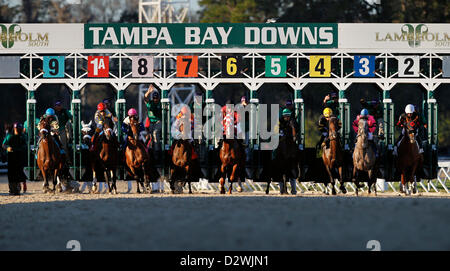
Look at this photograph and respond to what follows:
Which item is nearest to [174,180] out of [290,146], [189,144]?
[189,144]

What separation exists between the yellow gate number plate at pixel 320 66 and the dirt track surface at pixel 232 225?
22.9 feet

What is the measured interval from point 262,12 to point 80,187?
27810 mm

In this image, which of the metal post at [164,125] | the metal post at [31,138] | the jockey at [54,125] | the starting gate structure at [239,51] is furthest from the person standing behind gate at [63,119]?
the metal post at [164,125]

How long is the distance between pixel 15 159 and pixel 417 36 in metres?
9.49

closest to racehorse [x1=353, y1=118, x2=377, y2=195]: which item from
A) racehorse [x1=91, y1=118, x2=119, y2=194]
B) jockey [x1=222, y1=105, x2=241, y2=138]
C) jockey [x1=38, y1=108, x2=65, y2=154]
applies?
jockey [x1=222, y1=105, x2=241, y2=138]

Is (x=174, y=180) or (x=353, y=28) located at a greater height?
(x=353, y=28)

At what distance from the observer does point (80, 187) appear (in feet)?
77.6

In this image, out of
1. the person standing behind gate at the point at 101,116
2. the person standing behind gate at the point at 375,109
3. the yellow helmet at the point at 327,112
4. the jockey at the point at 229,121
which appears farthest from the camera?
the person standing behind gate at the point at 375,109

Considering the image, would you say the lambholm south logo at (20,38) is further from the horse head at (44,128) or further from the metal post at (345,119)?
the metal post at (345,119)

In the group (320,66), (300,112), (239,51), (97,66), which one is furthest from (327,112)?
(97,66)

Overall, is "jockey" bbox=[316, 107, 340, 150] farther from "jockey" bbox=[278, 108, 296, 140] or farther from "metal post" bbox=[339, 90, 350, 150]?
"metal post" bbox=[339, 90, 350, 150]

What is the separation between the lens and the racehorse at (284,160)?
20.3m

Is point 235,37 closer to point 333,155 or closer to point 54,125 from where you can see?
point 333,155
